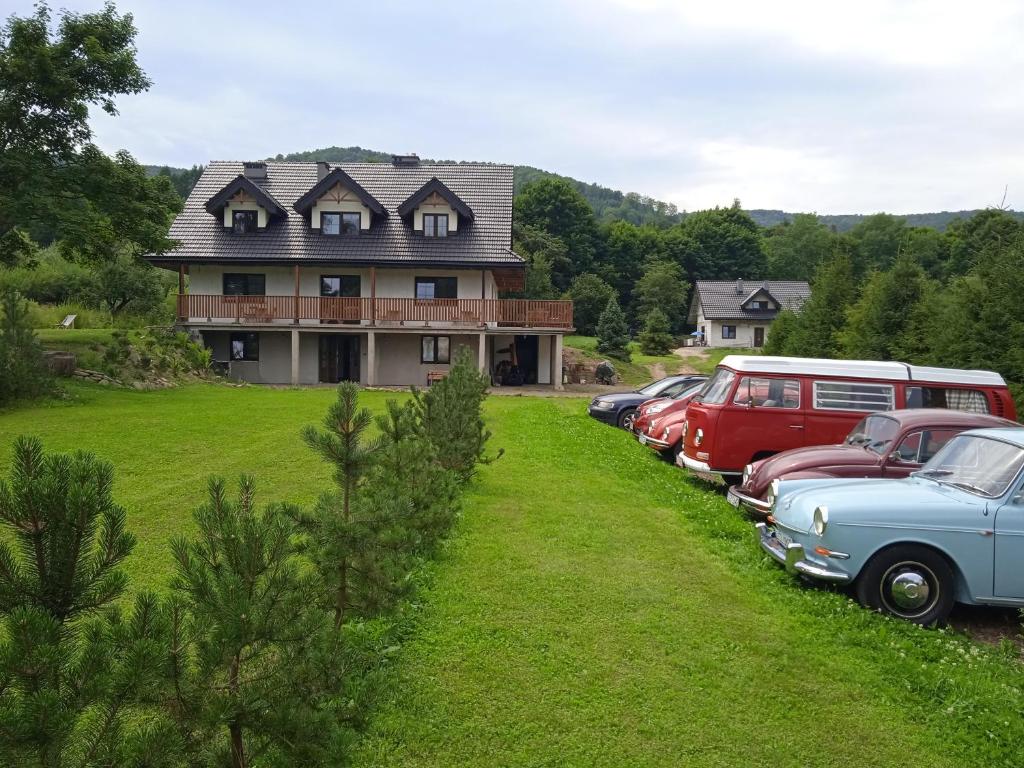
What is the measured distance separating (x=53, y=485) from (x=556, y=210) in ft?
241

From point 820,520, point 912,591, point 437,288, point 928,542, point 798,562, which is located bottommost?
point 912,591

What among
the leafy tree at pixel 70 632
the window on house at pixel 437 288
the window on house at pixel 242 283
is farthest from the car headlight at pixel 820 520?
the window on house at pixel 242 283

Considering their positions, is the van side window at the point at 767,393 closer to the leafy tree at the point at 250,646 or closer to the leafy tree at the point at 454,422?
the leafy tree at the point at 454,422

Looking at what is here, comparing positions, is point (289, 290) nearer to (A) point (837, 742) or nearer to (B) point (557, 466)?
(B) point (557, 466)

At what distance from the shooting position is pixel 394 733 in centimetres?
401

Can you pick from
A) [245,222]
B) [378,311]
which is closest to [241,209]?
[245,222]

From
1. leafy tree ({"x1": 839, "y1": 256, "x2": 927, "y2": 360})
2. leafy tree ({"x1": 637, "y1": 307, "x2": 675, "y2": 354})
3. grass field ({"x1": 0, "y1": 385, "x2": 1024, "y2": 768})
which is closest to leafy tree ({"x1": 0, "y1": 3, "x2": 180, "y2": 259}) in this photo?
grass field ({"x1": 0, "y1": 385, "x2": 1024, "y2": 768})

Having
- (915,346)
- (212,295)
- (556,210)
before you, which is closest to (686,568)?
(915,346)

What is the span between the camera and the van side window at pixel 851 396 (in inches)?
450

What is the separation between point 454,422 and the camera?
920 centimetres

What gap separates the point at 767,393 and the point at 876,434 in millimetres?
2360

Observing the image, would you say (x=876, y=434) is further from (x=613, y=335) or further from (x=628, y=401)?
(x=613, y=335)

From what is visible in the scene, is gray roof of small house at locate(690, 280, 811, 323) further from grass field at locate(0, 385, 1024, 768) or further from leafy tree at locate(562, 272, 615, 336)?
grass field at locate(0, 385, 1024, 768)

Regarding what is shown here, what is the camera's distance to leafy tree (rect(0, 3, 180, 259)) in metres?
18.4
